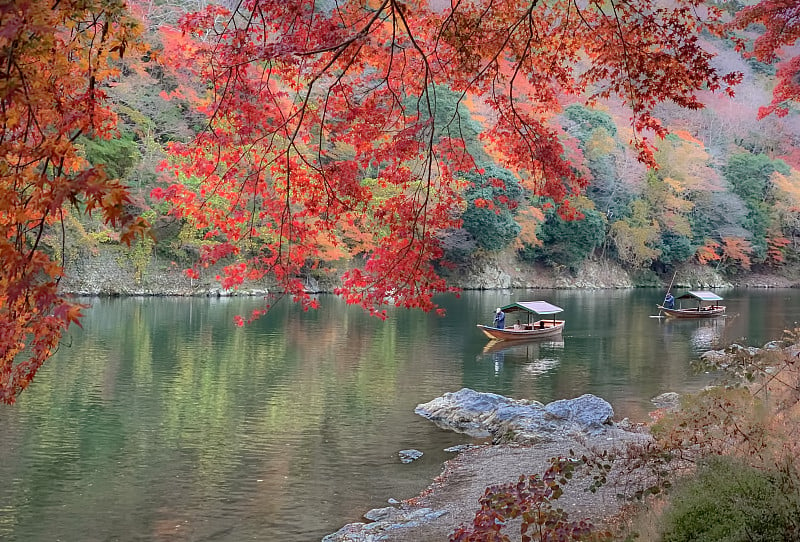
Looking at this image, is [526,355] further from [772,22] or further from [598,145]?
[598,145]

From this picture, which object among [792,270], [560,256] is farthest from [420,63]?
[792,270]

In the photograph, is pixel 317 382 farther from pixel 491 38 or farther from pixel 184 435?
pixel 491 38

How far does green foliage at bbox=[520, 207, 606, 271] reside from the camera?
151 ft

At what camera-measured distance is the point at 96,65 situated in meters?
3.87

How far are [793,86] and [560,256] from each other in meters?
34.0

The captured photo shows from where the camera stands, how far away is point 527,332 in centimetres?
2597

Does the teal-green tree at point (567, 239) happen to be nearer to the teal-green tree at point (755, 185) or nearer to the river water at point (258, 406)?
the teal-green tree at point (755, 185)

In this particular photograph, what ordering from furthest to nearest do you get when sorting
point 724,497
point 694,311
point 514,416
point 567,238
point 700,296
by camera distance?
point 567,238 → point 700,296 → point 694,311 → point 514,416 → point 724,497

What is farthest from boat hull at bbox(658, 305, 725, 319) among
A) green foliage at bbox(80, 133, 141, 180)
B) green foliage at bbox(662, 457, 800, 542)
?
green foliage at bbox(662, 457, 800, 542)

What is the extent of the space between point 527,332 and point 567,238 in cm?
2171

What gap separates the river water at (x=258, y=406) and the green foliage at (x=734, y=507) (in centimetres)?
358

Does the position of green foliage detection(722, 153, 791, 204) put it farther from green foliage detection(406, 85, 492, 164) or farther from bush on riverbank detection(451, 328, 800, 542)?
bush on riverbank detection(451, 328, 800, 542)

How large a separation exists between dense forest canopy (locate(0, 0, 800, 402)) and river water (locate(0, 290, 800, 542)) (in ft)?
8.10

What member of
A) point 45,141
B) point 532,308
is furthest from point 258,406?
point 532,308
